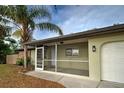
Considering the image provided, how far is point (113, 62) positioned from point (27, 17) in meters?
9.24

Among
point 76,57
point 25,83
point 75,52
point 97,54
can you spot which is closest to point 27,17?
point 75,52

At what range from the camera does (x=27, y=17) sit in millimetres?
13594

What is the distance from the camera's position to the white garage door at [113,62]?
7.92m

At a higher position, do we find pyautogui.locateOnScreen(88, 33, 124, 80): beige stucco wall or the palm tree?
the palm tree

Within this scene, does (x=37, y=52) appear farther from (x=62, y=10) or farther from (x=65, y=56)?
(x=62, y=10)

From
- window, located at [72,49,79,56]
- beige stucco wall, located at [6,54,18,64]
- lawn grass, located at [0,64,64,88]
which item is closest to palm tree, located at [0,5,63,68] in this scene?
window, located at [72,49,79,56]

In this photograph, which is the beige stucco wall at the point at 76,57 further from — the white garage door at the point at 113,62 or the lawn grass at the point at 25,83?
the lawn grass at the point at 25,83

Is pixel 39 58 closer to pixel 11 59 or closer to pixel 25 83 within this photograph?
pixel 25 83

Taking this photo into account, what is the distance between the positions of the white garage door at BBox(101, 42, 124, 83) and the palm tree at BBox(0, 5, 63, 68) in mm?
7201

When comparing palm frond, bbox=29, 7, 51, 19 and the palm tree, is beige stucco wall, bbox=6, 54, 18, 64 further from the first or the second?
palm frond, bbox=29, 7, 51, 19

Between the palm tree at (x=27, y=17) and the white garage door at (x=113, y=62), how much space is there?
23.6ft

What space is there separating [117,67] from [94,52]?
1609 mm

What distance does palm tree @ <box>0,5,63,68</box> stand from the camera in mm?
12602

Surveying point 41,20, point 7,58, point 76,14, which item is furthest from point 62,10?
point 7,58
